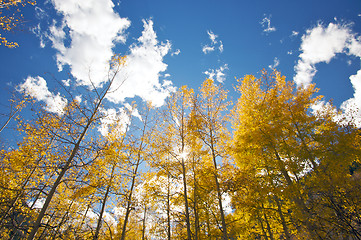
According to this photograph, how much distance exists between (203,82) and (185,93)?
1371 mm

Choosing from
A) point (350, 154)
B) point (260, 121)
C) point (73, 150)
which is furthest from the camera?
point (260, 121)

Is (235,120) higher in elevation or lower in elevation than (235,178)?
higher

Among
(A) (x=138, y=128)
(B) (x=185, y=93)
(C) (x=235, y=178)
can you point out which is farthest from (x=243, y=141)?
(A) (x=138, y=128)

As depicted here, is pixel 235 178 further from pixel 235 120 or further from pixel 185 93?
pixel 185 93

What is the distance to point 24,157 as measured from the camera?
8430 mm

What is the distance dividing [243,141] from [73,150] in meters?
7.23

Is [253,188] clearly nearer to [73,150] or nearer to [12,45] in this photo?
[73,150]

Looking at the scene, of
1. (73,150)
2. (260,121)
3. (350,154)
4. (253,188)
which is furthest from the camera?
(260,121)

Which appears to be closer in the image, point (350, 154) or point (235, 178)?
point (235, 178)

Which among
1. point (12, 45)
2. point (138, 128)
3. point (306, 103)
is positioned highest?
point (306, 103)

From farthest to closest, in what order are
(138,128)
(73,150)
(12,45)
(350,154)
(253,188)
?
(138,128), (350,154), (253,188), (12,45), (73,150)

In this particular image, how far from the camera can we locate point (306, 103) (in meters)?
10.4

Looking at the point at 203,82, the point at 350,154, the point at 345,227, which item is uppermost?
the point at 203,82

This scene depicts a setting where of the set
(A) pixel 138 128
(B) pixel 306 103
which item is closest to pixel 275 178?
(B) pixel 306 103
